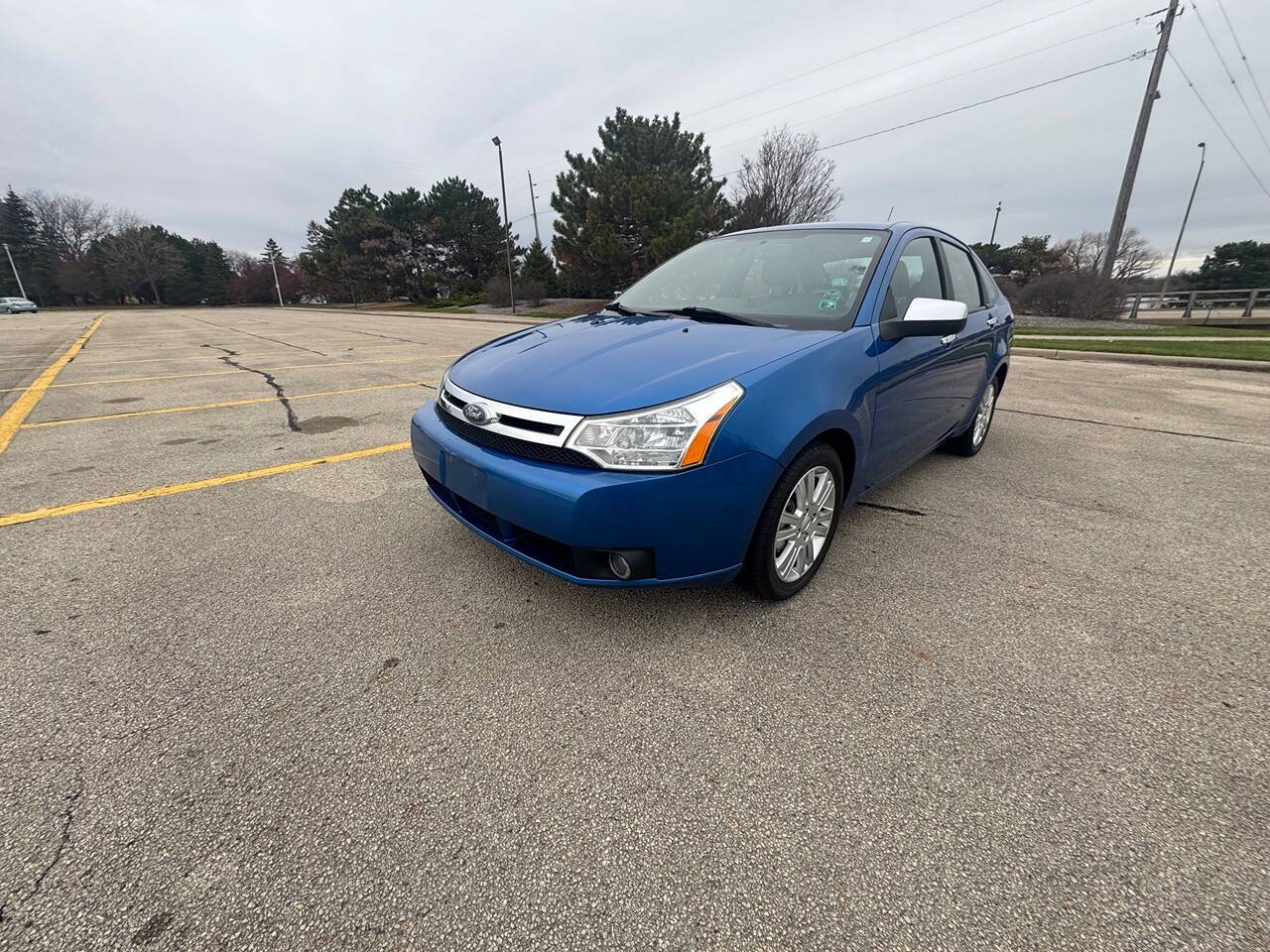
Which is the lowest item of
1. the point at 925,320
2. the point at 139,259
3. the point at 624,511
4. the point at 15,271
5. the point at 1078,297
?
the point at 624,511

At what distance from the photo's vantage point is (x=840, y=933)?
1193mm

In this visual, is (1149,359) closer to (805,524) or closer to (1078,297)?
(805,524)

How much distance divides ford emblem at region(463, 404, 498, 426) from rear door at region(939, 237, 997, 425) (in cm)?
254

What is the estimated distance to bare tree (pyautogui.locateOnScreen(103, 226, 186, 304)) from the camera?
206 ft

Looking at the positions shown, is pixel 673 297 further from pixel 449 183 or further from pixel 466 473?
pixel 449 183

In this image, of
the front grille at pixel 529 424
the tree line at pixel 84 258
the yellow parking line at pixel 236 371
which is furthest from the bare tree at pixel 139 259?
the front grille at pixel 529 424

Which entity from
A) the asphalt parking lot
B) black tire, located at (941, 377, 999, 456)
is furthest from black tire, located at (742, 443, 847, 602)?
black tire, located at (941, 377, 999, 456)

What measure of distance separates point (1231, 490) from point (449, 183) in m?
54.4

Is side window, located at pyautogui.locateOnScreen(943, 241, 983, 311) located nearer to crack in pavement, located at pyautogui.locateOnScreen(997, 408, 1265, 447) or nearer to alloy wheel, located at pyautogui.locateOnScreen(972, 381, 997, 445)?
alloy wheel, located at pyautogui.locateOnScreen(972, 381, 997, 445)

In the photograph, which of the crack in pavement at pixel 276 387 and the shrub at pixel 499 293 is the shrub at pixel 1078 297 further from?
the shrub at pixel 499 293

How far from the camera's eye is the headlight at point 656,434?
1.83 metres

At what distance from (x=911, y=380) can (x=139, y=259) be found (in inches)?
3382

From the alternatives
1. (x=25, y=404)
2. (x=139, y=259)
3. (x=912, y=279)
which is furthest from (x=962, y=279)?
(x=139, y=259)

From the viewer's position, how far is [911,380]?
279cm
